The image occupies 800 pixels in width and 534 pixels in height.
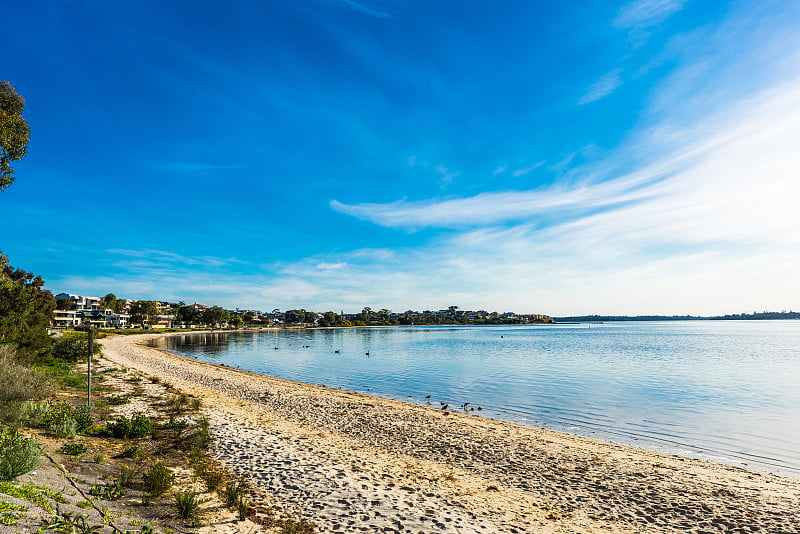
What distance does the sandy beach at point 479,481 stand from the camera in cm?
1018

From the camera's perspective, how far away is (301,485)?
→ 11.2m

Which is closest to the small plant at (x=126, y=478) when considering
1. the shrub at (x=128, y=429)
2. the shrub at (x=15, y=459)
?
the shrub at (x=15, y=459)

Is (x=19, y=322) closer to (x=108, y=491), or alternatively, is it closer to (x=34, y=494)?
(x=108, y=491)

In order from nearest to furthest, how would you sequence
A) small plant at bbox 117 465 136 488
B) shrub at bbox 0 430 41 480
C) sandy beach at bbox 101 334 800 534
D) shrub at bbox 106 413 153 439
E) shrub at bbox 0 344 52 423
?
shrub at bbox 0 430 41 480, small plant at bbox 117 465 136 488, sandy beach at bbox 101 334 800 534, shrub at bbox 0 344 52 423, shrub at bbox 106 413 153 439

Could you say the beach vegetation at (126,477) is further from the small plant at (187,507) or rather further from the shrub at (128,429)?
the shrub at (128,429)

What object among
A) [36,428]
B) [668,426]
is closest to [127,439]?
[36,428]

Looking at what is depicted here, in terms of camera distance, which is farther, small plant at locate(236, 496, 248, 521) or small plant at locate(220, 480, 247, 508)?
small plant at locate(220, 480, 247, 508)

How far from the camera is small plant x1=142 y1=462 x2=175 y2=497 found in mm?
9070

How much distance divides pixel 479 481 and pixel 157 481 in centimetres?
953

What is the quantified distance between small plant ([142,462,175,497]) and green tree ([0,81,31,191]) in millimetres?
14308

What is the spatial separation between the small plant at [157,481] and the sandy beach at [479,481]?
7.95 ft

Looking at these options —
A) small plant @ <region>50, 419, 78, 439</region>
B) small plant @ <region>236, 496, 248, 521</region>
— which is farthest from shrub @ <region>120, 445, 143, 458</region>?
small plant @ <region>236, 496, 248, 521</region>

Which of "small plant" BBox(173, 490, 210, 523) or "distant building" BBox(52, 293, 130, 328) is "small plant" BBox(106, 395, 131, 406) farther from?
"distant building" BBox(52, 293, 130, 328)

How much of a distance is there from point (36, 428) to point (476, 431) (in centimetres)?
1786
